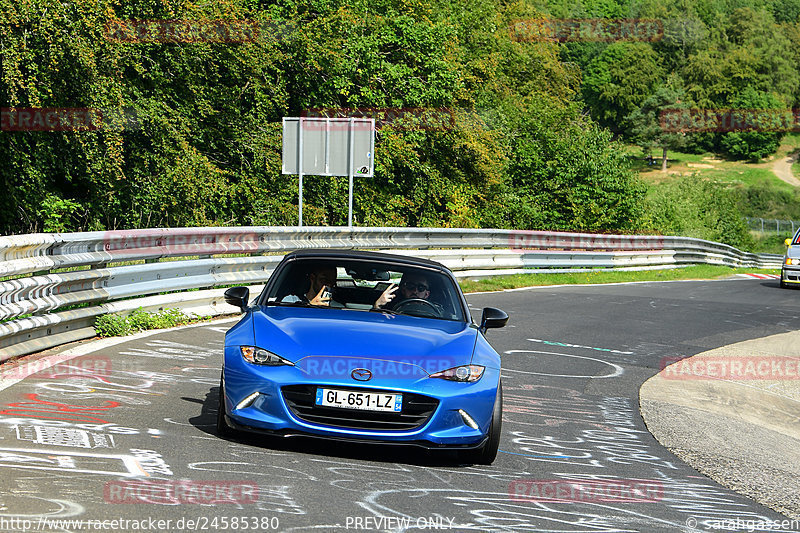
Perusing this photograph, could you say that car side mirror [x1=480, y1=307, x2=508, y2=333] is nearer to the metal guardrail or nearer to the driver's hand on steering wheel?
the driver's hand on steering wheel

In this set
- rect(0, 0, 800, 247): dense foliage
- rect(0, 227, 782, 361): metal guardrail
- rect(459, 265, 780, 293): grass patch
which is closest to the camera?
rect(0, 227, 782, 361): metal guardrail

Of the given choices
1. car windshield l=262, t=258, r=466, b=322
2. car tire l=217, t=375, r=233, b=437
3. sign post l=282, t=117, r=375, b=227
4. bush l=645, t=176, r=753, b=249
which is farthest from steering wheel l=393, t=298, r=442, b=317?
bush l=645, t=176, r=753, b=249

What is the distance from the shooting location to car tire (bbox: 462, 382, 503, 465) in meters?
6.21

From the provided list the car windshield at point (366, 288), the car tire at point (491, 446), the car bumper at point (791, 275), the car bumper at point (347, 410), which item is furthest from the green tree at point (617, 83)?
the car bumper at point (347, 410)

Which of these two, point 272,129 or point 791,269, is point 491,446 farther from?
point 791,269

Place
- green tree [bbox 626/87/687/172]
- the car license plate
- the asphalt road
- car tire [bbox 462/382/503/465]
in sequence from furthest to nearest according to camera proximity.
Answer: green tree [bbox 626/87/687/172]
car tire [bbox 462/382/503/465]
the car license plate
the asphalt road

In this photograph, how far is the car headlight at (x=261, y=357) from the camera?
603cm

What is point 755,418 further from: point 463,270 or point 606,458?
point 463,270

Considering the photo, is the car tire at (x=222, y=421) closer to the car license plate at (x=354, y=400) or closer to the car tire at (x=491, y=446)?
the car license plate at (x=354, y=400)

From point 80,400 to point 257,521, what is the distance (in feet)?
10.4

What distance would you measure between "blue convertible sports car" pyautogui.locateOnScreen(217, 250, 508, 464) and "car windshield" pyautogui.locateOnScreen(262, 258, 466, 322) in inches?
17.4

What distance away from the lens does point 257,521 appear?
14.6 feet

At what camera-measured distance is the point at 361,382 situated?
19.4 ft

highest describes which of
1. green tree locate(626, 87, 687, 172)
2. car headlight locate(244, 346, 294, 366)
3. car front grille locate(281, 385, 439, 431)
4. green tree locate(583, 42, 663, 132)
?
green tree locate(583, 42, 663, 132)
